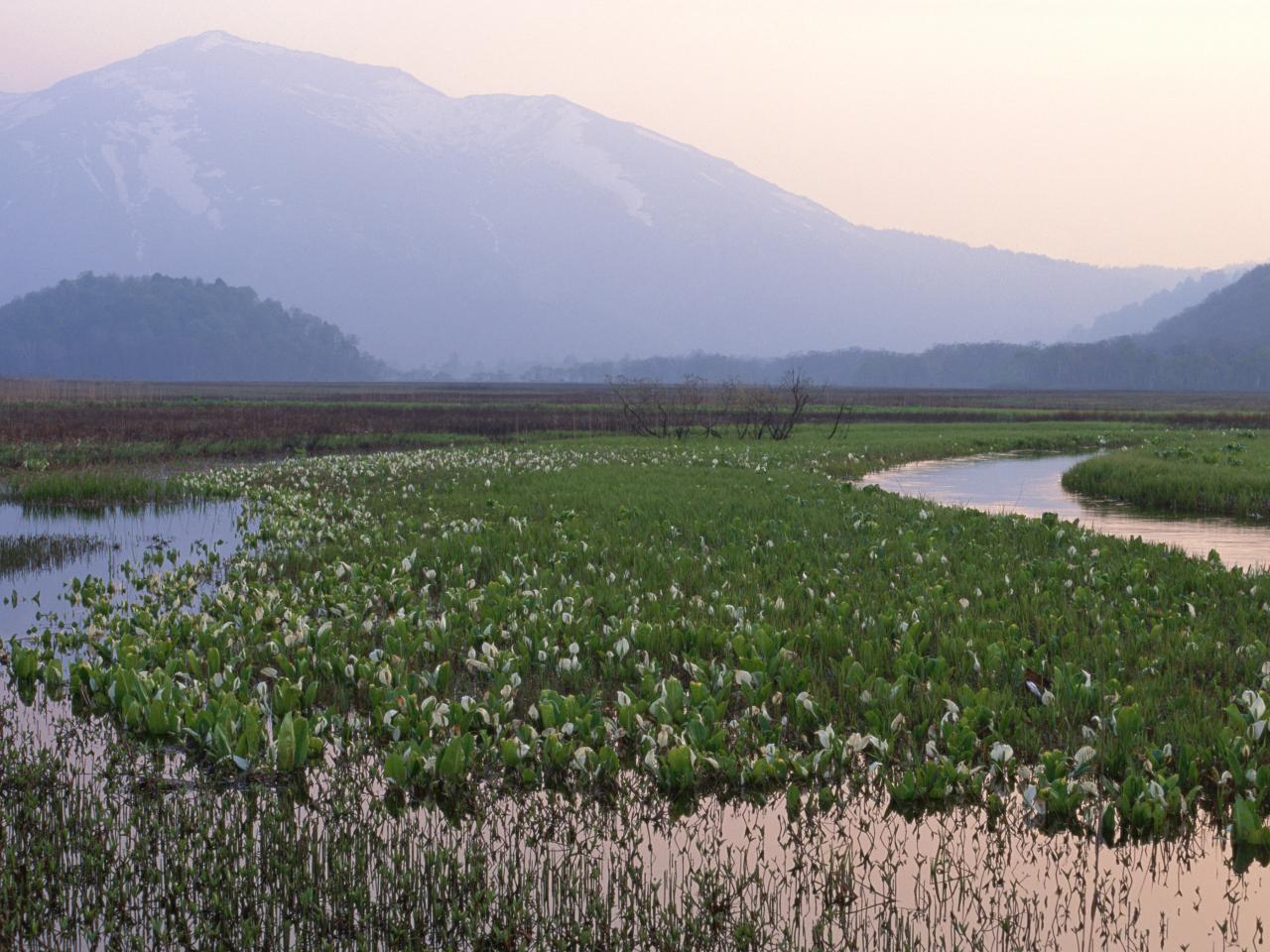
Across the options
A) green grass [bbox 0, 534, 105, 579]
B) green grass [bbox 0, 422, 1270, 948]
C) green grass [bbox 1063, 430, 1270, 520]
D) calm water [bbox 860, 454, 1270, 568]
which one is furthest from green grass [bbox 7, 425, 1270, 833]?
green grass [bbox 1063, 430, 1270, 520]

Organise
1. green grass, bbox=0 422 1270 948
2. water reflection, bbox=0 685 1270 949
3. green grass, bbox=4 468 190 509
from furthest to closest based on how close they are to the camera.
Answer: green grass, bbox=4 468 190 509, green grass, bbox=0 422 1270 948, water reflection, bbox=0 685 1270 949

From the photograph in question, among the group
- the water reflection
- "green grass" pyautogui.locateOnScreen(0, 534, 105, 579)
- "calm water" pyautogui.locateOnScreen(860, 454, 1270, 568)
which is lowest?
the water reflection

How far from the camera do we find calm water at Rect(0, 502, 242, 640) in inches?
587

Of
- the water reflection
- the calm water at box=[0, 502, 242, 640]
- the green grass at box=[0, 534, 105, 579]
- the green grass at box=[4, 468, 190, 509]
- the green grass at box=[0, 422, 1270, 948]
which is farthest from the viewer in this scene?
the green grass at box=[4, 468, 190, 509]

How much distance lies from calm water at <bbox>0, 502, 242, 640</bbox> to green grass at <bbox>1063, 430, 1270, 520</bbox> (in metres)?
21.0

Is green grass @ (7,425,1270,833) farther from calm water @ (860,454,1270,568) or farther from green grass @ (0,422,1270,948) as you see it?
calm water @ (860,454,1270,568)

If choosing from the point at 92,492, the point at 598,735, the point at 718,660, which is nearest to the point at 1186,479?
the point at 718,660

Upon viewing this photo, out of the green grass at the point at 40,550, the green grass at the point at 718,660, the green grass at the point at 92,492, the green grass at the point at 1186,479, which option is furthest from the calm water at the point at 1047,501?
the green grass at the point at 92,492

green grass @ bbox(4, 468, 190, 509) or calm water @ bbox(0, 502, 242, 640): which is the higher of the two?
green grass @ bbox(4, 468, 190, 509)

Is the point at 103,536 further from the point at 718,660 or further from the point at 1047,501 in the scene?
the point at 1047,501

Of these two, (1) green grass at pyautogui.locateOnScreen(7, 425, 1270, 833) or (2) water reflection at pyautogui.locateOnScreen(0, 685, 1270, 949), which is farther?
(1) green grass at pyautogui.locateOnScreen(7, 425, 1270, 833)

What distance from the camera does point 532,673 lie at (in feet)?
34.6

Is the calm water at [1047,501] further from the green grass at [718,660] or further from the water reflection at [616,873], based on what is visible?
the water reflection at [616,873]

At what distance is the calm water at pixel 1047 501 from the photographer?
20.0 meters
